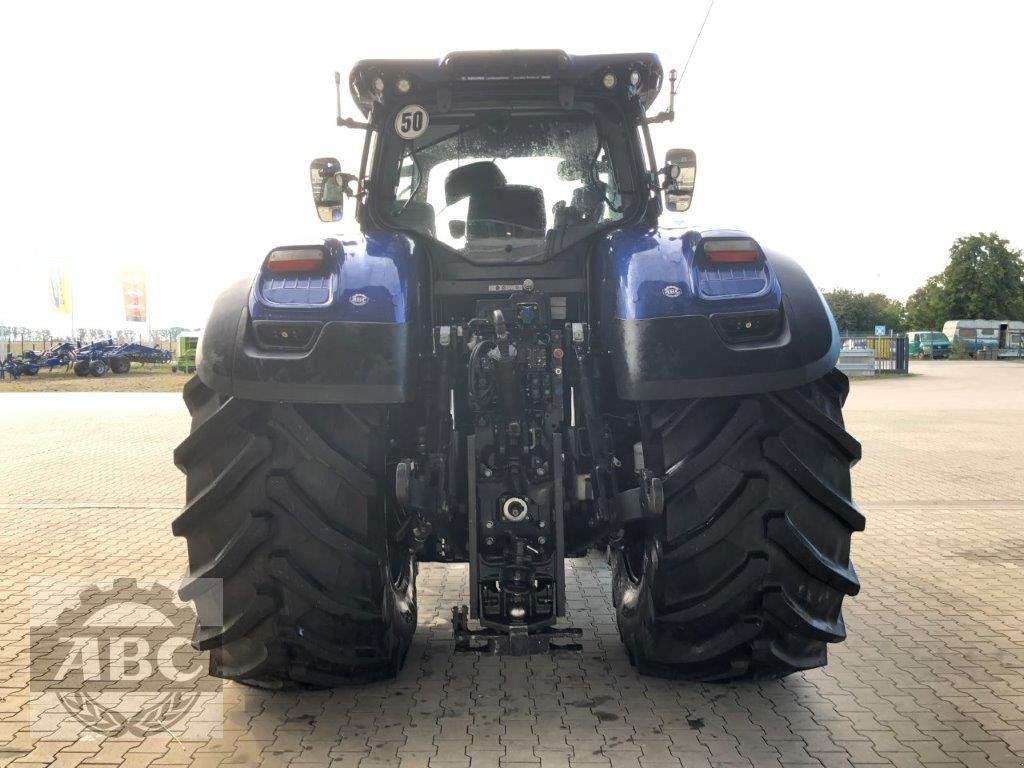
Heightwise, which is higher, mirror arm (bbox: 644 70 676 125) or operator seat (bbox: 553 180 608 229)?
mirror arm (bbox: 644 70 676 125)

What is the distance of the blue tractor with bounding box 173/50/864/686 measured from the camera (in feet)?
11.5

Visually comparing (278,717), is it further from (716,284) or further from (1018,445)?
(1018,445)

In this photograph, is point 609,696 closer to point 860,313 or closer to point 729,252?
point 729,252

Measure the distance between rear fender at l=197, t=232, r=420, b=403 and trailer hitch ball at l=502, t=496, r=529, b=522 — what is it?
54cm

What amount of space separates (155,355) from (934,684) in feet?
135

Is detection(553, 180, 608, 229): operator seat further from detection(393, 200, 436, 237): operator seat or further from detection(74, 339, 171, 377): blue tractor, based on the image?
detection(74, 339, 171, 377): blue tractor

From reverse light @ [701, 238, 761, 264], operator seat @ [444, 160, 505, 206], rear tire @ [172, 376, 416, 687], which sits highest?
operator seat @ [444, 160, 505, 206]

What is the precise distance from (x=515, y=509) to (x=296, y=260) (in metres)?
1.24

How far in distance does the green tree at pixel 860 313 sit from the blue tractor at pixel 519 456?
7761 centimetres

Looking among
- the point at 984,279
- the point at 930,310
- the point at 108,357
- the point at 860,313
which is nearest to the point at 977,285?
the point at 984,279

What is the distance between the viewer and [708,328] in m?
3.51

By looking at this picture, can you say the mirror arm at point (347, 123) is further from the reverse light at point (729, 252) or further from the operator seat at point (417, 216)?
the reverse light at point (729, 252)

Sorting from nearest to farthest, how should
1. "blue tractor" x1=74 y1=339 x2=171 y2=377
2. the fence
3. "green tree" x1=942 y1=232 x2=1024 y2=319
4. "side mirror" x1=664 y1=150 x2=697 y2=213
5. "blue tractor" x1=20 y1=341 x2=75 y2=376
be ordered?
"side mirror" x1=664 y1=150 x2=697 y2=213 → the fence → "blue tractor" x1=20 y1=341 x2=75 y2=376 → "blue tractor" x1=74 y1=339 x2=171 y2=377 → "green tree" x1=942 y1=232 x2=1024 y2=319

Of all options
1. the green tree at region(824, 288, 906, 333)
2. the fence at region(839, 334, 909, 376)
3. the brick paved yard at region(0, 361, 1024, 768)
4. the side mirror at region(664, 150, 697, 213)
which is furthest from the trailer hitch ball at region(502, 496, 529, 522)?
the green tree at region(824, 288, 906, 333)
